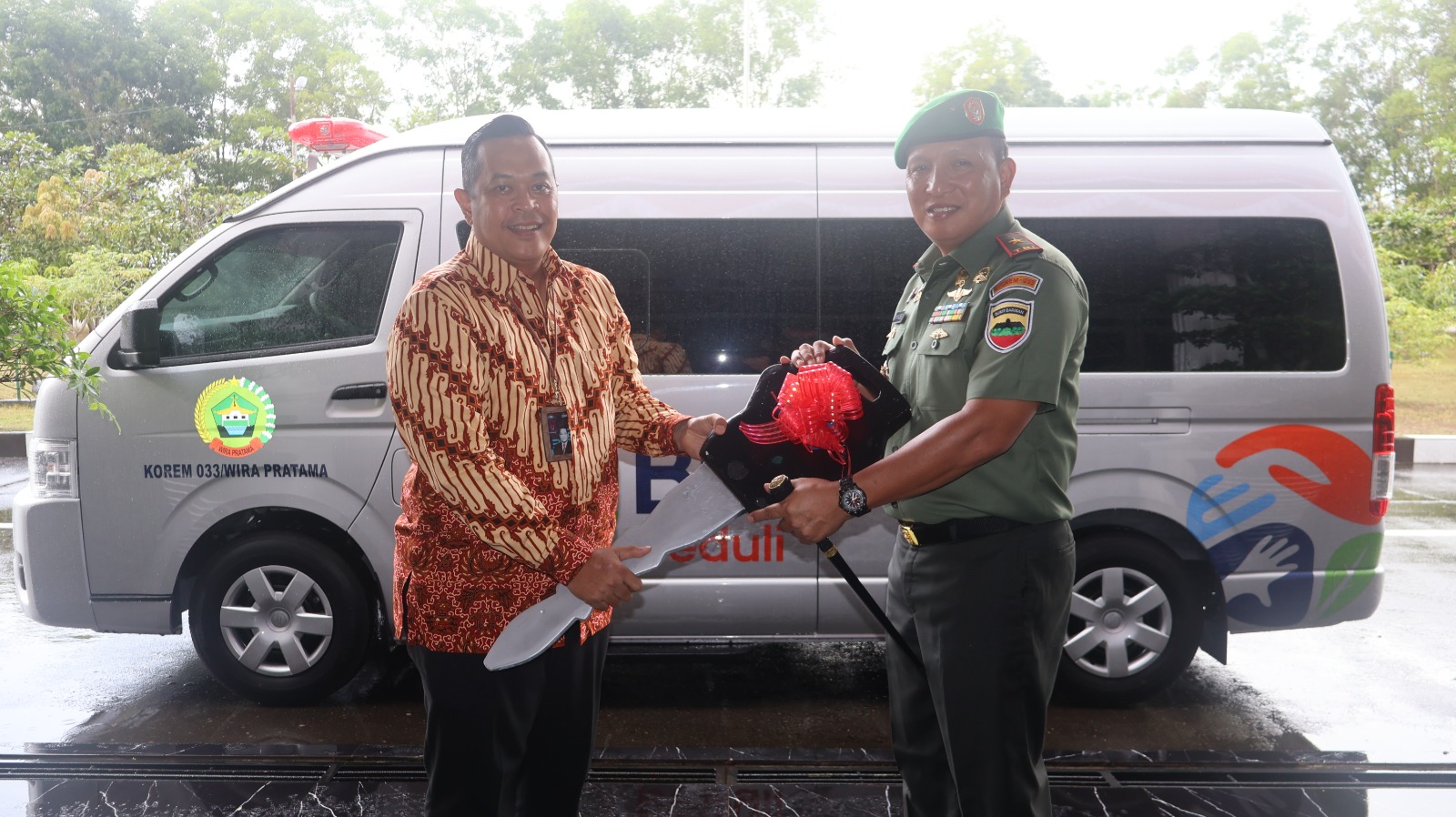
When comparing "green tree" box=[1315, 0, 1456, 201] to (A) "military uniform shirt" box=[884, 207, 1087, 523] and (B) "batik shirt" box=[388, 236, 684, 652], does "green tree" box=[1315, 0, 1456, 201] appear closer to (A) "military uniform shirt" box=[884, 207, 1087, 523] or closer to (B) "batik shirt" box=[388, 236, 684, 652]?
(A) "military uniform shirt" box=[884, 207, 1087, 523]

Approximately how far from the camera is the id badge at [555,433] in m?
1.98

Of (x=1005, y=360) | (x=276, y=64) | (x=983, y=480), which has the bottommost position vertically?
(x=983, y=480)

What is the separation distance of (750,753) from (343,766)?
4.37 ft

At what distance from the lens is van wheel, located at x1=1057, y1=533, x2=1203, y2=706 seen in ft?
13.3

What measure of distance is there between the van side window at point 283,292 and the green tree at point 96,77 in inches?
1006

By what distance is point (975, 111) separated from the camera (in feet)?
7.08

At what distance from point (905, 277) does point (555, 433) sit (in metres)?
2.27

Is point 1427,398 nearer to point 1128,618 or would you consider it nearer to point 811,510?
point 1128,618

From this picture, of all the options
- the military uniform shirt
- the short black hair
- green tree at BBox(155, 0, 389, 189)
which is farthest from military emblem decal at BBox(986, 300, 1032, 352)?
green tree at BBox(155, 0, 389, 189)

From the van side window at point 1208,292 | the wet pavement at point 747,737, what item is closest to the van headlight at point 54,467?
the wet pavement at point 747,737

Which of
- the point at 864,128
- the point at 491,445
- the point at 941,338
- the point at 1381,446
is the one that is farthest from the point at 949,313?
the point at 1381,446

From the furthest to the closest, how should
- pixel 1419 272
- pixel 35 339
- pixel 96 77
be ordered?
pixel 96 77, pixel 1419 272, pixel 35 339

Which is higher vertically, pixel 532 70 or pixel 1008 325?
pixel 532 70

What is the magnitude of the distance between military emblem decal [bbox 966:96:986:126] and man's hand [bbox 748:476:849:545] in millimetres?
768
